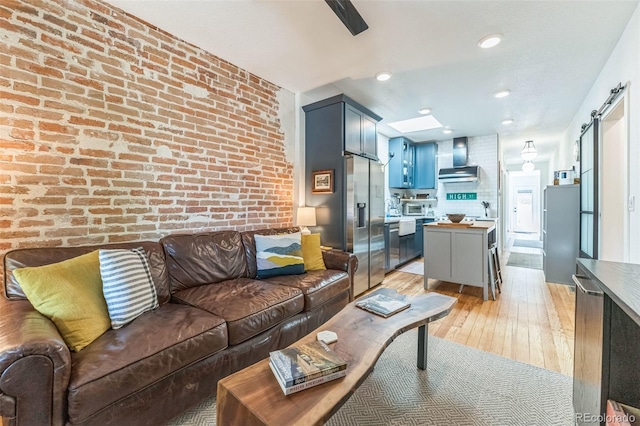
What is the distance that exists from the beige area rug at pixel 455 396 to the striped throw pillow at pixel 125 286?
2.16 ft

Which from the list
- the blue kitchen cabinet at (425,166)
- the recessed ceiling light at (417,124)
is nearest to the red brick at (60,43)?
the recessed ceiling light at (417,124)

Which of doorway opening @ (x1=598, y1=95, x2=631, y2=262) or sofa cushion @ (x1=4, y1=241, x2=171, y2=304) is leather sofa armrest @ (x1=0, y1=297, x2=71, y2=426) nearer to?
sofa cushion @ (x1=4, y1=241, x2=171, y2=304)

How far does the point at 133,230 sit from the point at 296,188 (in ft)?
6.39

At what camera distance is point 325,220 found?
3.49m

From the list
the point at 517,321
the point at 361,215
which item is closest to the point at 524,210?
the point at 517,321

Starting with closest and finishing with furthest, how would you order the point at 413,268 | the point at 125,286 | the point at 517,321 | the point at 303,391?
1. the point at 303,391
2. the point at 125,286
3. the point at 517,321
4. the point at 413,268

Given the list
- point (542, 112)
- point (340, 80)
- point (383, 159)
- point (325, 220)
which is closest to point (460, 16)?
point (340, 80)

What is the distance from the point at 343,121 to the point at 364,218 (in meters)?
1.28

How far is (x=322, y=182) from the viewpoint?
11.5 ft

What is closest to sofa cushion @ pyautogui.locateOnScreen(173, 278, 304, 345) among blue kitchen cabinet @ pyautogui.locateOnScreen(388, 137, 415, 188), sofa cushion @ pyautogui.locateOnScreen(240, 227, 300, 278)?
sofa cushion @ pyautogui.locateOnScreen(240, 227, 300, 278)

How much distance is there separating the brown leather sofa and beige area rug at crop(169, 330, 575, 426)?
0.32 metres

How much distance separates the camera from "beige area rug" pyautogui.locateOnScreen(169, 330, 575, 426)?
4.84ft

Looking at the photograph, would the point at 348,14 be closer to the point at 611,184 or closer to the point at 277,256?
the point at 277,256

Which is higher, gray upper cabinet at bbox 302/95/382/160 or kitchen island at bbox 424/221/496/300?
gray upper cabinet at bbox 302/95/382/160
